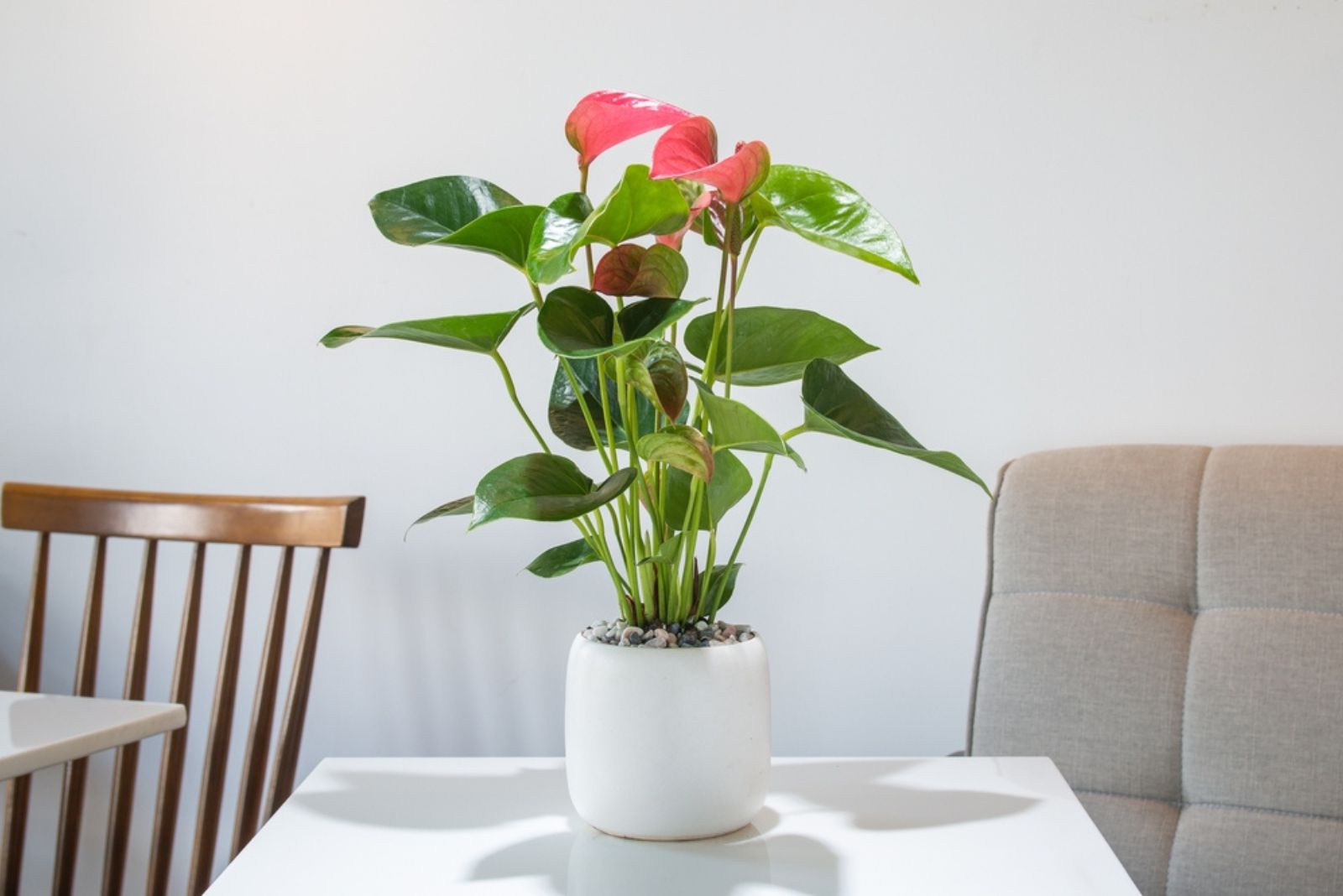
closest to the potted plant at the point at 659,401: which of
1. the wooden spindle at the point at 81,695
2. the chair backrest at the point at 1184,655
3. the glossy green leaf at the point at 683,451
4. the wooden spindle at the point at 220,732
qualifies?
the glossy green leaf at the point at 683,451

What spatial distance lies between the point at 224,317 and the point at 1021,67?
1014 mm

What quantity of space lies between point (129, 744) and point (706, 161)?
3.19ft

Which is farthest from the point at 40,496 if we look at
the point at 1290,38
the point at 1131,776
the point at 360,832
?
the point at 1290,38

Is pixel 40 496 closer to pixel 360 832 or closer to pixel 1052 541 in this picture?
pixel 360 832

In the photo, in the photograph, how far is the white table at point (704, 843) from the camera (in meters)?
0.71

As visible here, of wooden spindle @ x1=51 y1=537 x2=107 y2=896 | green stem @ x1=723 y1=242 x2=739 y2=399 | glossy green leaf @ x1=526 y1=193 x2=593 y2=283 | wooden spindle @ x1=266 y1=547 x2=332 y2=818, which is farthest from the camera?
wooden spindle @ x1=51 y1=537 x2=107 y2=896

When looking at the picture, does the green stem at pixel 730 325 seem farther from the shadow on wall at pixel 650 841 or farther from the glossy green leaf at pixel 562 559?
the shadow on wall at pixel 650 841

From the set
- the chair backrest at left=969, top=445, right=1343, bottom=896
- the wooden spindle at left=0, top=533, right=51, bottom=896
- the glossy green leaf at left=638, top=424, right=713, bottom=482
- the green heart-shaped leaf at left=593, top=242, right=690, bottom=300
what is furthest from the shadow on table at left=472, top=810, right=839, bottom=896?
the wooden spindle at left=0, top=533, right=51, bottom=896

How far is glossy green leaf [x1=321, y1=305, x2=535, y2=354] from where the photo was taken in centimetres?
72

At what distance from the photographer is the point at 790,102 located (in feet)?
4.65

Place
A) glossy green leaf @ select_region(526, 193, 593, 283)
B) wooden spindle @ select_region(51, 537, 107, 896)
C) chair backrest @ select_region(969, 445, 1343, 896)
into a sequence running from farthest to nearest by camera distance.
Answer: wooden spindle @ select_region(51, 537, 107, 896)
chair backrest @ select_region(969, 445, 1343, 896)
glossy green leaf @ select_region(526, 193, 593, 283)

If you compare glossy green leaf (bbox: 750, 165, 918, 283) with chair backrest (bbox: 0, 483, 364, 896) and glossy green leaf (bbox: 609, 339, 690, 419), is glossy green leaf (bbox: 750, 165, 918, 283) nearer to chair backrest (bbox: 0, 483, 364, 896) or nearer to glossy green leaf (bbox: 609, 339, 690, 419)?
glossy green leaf (bbox: 609, 339, 690, 419)

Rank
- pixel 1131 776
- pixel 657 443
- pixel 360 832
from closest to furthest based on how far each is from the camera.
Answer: pixel 657 443 < pixel 360 832 < pixel 1131 776

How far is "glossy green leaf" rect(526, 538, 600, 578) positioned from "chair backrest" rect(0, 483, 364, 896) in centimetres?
44
